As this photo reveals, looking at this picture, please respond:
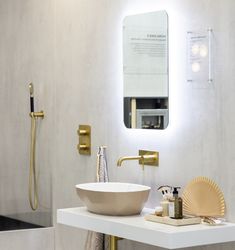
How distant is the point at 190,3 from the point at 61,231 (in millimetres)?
1766

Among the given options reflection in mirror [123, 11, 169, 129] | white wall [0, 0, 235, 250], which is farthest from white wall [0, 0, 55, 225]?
reflection in mirror [123, 11, 169, 129]

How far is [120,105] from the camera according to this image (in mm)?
3754

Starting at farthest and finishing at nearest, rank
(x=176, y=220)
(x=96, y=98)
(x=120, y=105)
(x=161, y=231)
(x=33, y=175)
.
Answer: (x=33, y=175), (x=96, y=98), (x=120, y=105), (x=176, y=220), (x=161, y=231)

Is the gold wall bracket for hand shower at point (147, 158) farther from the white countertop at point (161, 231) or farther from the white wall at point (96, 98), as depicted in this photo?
the white countertop at point (161, 231)

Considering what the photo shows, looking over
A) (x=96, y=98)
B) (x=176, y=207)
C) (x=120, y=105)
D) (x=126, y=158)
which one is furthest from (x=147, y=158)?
(x=96, y=98)

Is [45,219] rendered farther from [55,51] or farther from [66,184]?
[55,51]

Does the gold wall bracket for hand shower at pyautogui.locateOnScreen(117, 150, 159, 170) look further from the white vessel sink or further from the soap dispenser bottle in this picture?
the soap dispenser bottle

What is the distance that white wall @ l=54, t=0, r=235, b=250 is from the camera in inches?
121

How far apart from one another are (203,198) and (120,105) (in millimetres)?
836

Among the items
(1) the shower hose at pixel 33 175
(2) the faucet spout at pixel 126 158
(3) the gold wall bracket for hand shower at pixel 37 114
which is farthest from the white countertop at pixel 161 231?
(3) the gold wall bracket for hand shower at pixel 37 114

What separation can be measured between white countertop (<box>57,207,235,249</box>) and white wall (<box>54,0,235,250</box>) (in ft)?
0.42

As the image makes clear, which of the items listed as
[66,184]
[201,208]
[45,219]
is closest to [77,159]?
[66,184]

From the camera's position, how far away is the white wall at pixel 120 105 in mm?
3070

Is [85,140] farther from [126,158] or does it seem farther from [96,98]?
[126,158]
